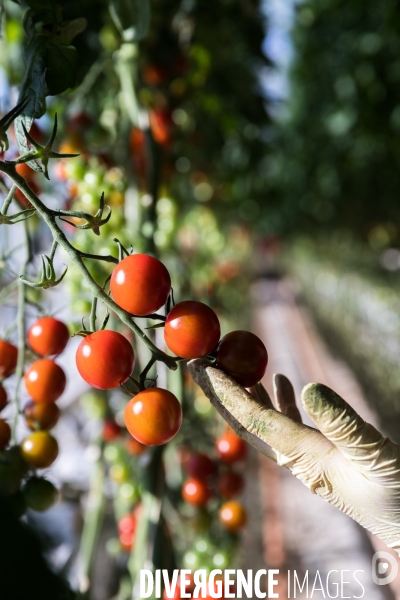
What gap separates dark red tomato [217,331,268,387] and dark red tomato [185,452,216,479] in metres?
0.40

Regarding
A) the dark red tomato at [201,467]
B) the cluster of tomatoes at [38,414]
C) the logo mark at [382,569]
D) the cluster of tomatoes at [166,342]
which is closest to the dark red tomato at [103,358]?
A: the cluster of tomatoes at [166,342]

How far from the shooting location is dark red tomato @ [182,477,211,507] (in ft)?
2.32

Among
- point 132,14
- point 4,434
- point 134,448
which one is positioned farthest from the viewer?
point 134,448

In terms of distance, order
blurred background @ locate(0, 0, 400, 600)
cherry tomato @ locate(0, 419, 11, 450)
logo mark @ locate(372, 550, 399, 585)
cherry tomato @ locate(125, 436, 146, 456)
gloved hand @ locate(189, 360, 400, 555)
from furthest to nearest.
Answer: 1. cherry tomato @ locate(125, 436, 146, 456)
2. logo mark @ locate(372, 550, 399, 585)
3. blurred background @ locate(0, 0, 400, 600)
4. cherry tomato @ locate(0, 419, 11, 450)
5. gloved hand @ locate(189, 360, 400, 555)

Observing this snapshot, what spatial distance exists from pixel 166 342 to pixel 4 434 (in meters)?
0.19

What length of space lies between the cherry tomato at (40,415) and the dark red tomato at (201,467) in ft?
0.97

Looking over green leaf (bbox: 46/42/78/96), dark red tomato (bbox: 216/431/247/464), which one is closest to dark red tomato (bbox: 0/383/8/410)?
green leaf (bbox: 46/42/78/96)

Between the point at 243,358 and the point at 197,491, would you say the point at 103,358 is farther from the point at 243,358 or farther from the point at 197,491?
the point at 197,491

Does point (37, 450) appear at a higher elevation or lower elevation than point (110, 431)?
lower

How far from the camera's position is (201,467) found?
0.71 m

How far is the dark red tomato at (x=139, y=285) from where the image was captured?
0.34 metres

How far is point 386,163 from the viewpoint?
3.32m

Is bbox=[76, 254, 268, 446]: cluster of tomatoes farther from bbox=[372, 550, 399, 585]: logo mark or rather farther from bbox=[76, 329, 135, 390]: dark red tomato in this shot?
bbox=[372, 550, 399, 585]: logo mark

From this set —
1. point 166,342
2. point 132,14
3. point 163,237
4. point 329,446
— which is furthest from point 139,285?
point 163,237
